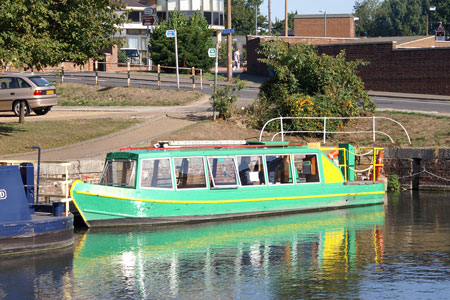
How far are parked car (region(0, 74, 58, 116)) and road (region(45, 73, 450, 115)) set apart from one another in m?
9.04

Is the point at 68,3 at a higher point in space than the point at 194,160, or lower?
higher

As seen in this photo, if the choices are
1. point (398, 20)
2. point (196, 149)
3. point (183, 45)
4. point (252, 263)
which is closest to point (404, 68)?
point (183, 45)

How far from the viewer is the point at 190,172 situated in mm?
20469

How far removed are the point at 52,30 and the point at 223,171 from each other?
27.9 ft

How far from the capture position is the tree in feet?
75.5

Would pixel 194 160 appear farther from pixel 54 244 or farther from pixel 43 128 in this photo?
pixel 43 128

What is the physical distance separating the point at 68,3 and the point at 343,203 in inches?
441

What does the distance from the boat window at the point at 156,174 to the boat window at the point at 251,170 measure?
238 centimetres

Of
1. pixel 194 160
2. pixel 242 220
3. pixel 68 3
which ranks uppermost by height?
pixel 68 3

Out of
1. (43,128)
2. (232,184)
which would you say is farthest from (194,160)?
(43,128)

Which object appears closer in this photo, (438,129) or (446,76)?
(438,129)

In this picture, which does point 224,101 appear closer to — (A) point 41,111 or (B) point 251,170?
(A) point 41,111

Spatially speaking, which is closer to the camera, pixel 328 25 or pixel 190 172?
pixel 190 172

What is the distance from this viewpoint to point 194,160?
20.5 m
